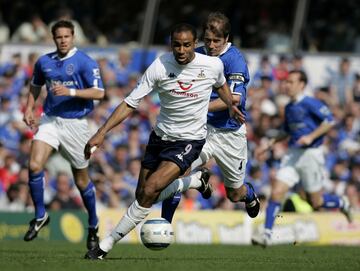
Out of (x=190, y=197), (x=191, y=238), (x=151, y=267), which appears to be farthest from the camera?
(x=190, y=197)

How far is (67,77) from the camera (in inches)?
551

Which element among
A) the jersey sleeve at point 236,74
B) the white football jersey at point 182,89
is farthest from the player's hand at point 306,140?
the white football jersey at point 182,89

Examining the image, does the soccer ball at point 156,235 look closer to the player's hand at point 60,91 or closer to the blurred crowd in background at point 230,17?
the player's hand at point 60,91

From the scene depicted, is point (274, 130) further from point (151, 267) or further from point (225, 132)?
point (151, 267)

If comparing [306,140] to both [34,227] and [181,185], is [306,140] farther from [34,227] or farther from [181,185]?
[34,227]

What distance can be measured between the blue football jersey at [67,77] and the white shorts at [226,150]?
1.80 meters

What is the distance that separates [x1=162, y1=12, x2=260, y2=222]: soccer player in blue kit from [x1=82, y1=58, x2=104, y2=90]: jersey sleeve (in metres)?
1.70

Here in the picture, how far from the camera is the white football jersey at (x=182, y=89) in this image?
11.2 m

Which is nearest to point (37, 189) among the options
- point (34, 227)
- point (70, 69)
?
point (34, 227)

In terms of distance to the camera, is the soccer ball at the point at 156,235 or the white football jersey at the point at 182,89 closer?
the soccer ball at the point at 156,235

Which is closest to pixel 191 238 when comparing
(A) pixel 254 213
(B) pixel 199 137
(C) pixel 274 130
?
(C) pixel 274 130

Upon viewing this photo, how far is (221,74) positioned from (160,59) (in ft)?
2.50

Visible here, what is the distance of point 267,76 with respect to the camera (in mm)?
23984

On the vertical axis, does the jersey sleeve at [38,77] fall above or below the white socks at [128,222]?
above
